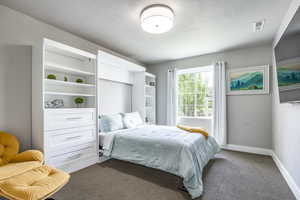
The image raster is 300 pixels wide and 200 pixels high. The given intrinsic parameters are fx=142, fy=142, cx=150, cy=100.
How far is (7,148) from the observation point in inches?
70.8

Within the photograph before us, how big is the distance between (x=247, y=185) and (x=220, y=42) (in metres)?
2.85

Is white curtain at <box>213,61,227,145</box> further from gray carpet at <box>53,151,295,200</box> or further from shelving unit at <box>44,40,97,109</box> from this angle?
shelving unit at <box>44,40,97,109</box>

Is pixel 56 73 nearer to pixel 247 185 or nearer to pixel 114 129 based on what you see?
pixel 114 129

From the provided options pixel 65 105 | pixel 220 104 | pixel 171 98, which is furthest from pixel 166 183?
pixel 171 98

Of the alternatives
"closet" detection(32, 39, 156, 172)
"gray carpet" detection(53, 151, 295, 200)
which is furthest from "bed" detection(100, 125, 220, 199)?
"closet" detection(32, 39, 156, 172)

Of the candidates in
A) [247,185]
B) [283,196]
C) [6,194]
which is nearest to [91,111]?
[6,194]

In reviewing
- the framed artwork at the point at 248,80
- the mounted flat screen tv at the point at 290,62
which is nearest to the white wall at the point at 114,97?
the framed artwork at the point at 248,80

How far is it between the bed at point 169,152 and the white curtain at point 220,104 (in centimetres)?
98

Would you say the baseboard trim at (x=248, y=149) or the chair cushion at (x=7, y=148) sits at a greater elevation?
the chair cushion at (x=7, y=148)

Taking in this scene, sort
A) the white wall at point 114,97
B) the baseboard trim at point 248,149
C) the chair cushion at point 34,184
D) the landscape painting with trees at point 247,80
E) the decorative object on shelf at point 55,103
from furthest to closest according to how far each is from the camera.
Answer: the white wall at point 114,97, the landscape painting with trees at point 247,80, the baseboard trim at point 248,149, the decorative object on shelf at point 55,103, the chair cushion at point 34,184

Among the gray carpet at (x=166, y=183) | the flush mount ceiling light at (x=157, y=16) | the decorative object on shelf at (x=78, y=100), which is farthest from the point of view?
the decorative object on shelf at (x=78, y=100)

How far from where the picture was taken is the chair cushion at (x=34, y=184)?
1205 mm

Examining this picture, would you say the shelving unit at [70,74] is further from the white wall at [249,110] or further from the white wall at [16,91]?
the white wall at [249,110]

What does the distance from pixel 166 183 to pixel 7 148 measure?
7.18 ft
